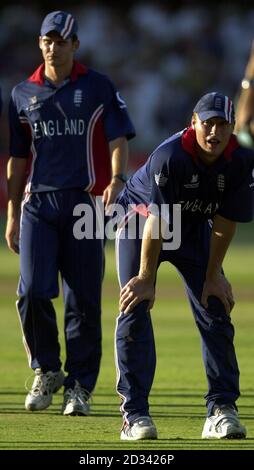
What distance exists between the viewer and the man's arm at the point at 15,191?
875 centimetres

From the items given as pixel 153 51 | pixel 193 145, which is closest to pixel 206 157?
pixel 193 145

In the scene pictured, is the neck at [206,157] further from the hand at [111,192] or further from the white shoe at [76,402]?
the white shoe at [76,402]

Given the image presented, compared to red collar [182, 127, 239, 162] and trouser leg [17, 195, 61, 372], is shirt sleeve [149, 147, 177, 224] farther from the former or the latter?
trouser leg [17, 195, 61, 372]

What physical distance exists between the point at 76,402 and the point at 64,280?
89cm

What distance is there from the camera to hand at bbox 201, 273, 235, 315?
23.0 ft

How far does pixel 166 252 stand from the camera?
7137mm

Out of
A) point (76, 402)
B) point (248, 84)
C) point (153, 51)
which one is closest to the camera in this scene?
point (76, 402)

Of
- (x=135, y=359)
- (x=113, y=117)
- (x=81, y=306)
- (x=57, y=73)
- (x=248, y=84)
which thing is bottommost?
(x=135, y=359)

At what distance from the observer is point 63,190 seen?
8492 millimetres

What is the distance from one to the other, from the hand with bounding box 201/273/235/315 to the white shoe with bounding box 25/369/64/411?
5.96ft

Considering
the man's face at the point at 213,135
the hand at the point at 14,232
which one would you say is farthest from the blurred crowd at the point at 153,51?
the man's face at the point at 213,135

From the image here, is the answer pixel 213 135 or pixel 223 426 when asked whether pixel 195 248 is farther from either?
pixel 223 426

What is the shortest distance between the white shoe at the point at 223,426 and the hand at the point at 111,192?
1973 millimetres
